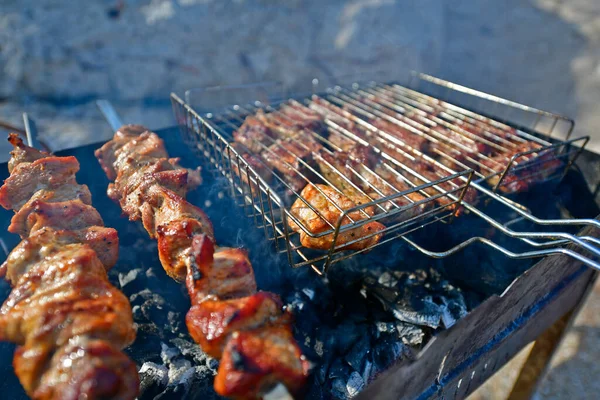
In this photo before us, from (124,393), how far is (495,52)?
790cm

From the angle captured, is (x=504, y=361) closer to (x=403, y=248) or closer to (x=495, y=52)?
(x=403, y=248)

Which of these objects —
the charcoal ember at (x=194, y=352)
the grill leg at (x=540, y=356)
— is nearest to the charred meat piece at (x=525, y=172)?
the grill leg at (x=540, y=356)

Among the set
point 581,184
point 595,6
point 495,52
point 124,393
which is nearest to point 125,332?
point 124,393

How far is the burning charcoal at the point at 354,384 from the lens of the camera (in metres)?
2.09

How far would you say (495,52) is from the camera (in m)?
6.84

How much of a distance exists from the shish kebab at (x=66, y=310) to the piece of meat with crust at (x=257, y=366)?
420 mm

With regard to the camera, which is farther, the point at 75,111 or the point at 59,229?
the point at 75,111

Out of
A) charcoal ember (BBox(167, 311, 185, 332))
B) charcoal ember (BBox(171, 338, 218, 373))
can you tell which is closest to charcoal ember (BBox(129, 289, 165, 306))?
charcoal ember (BBox(167, 311, 185, 332))

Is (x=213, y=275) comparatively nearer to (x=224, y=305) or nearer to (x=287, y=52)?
(x=224, y=305)

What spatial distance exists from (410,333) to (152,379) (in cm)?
163

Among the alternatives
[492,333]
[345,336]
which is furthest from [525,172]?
[345,336]

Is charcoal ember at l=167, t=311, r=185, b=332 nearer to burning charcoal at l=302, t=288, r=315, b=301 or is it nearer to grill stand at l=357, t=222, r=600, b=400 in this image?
burning charcoal at l=302, t=288, r=315, b=301

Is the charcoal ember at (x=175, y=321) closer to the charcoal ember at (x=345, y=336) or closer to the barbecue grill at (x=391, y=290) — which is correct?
the barbecue grill at (x=391, y=290)

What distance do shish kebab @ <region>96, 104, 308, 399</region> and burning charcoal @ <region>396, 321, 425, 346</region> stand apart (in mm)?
1033
